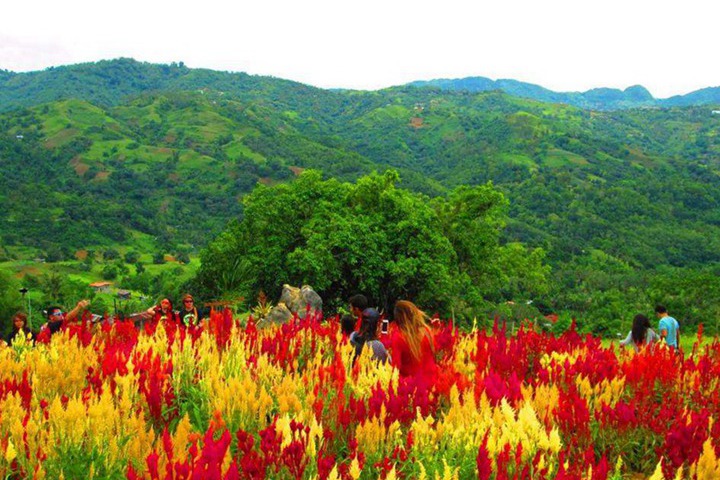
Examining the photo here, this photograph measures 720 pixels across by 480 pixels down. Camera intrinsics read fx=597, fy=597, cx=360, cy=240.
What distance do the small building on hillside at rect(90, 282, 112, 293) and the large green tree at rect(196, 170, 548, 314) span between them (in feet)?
190

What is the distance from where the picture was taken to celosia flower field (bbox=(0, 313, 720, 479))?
296cm

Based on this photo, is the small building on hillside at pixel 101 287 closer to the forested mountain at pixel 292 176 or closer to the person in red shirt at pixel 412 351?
the forested mountain at pixel 292 176

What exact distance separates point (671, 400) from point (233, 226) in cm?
2984

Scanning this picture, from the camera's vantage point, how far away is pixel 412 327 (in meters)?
5.50

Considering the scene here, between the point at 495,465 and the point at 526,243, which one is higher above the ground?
the point at 495,465

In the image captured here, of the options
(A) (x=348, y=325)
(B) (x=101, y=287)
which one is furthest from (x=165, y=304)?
(B) (x=101, y=287)

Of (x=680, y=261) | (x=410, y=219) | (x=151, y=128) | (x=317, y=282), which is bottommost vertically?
(x=680, y=261)

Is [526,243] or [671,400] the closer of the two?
[671,400]

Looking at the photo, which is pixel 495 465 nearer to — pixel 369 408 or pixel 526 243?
pixel 369 408

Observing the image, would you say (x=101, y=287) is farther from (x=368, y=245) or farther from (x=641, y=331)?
(x=641, y=331)

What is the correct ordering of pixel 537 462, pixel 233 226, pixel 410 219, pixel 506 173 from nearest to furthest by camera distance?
1. pixel 537 462
2. pixel 410 219
3. pixel 233 226
4. pixel 506 173

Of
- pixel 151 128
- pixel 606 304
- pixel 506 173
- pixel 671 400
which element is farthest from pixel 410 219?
pixel 151 128

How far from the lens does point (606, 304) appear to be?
203ft

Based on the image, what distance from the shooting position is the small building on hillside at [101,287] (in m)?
83.6
